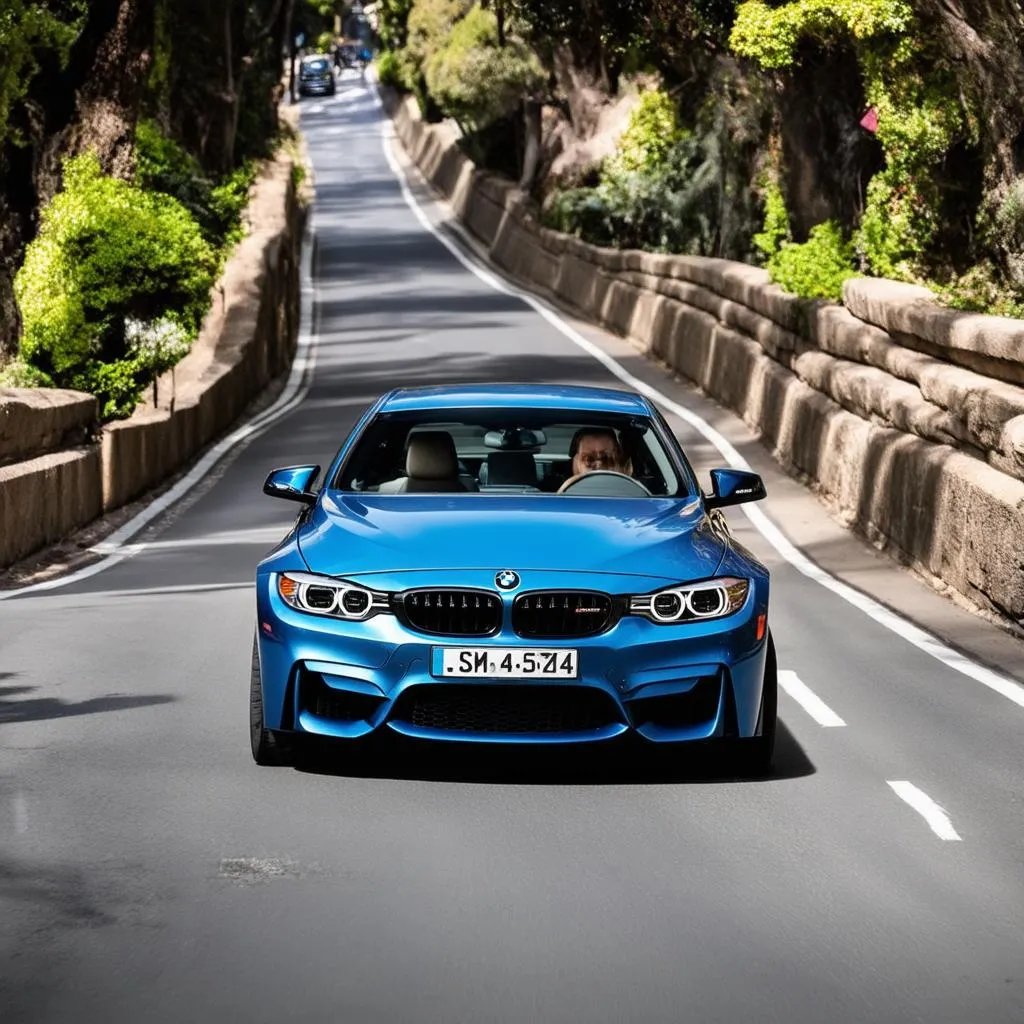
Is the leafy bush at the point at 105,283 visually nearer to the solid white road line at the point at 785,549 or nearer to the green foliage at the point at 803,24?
the solid white road line at the point at 785,549

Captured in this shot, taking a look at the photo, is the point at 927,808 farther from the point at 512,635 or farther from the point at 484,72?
the point at 484,72

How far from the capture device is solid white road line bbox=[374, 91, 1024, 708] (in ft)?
37.6

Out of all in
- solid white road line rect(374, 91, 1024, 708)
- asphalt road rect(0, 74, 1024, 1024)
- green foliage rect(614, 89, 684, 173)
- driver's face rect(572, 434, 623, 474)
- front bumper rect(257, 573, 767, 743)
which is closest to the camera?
asphalt road rect(0, 74, 1024, 1024)

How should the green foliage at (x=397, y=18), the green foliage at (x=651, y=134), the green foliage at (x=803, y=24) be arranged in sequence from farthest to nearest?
the green foliage at (x=397, y=18), the green foliage at (x=651, y=134), the green foliage at (x=803, y=24)

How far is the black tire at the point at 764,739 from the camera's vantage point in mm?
8156

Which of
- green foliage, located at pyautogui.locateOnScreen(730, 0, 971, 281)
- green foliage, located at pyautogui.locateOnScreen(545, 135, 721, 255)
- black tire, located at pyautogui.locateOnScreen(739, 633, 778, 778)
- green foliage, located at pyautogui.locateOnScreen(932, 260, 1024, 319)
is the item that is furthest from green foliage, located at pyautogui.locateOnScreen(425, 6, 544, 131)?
black tire, located at pyautogui.locateOnScreen(739, 633, 778, 778)

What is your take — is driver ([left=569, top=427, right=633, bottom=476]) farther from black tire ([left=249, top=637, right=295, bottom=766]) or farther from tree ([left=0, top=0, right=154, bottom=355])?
tree ([left=0, top=0, right=154, bottom=355])

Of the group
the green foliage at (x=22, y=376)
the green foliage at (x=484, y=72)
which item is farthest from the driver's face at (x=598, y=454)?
the green foliage at (x=484, y=72)

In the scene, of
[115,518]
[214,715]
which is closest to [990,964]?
[214,715]

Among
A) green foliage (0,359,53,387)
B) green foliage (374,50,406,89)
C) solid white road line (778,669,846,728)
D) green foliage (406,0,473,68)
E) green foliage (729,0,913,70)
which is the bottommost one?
green foliage (374,50,406,89)

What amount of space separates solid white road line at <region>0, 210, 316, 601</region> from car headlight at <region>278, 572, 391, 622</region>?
6453 mm

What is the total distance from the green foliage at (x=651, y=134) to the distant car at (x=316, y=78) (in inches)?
3236

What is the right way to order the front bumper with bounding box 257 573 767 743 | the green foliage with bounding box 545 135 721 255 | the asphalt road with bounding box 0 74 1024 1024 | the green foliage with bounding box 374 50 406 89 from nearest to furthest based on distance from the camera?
1. the asphalt road with bounding box 0 74 1024 1024
2. the front bumper with bounding box 257 573 767 743
3. the green foliage with bounding box 545 135 721 255
4. the green foliage with bounding box 374 50 406 89

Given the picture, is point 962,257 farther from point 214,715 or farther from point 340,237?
point 340,237
